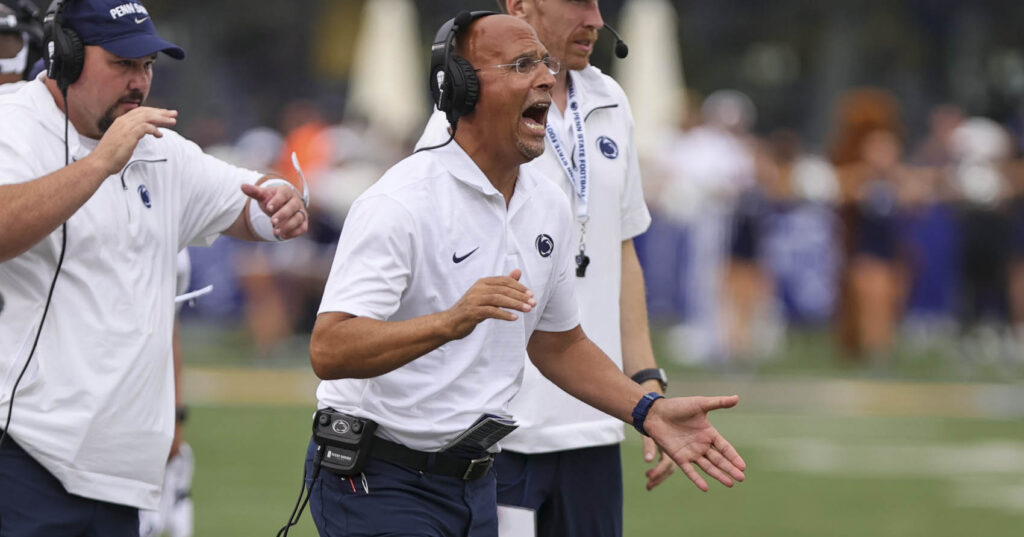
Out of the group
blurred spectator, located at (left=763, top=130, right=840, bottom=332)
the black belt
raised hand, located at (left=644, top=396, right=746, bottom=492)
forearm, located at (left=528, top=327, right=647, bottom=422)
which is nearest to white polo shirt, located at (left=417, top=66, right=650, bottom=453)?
forearm, located at (left=528, top=327, right=647, bottom=422)

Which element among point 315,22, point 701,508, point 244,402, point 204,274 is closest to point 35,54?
point 701,508

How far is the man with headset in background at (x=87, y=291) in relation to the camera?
4.85 meters

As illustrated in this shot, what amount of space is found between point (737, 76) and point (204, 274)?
16.7 meters

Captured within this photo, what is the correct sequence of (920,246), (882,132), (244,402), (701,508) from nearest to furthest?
(701,508)
(244,402)
(882,132)
(920,246)

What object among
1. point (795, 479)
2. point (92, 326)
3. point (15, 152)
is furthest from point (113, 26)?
point (795, 479)

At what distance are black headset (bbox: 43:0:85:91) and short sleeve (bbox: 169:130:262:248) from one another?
41cm

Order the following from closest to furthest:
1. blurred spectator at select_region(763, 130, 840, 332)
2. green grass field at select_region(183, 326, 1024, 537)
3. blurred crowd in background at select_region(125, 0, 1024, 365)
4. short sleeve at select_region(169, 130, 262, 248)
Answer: short sleeve at select_region(169, 130, 262, 248), green grass field at select_region(183, 326, 1024, 537), blurred crowd in background at select_region(125, 0, 1024, 365), blurred spectator at select_region(763, 130, 840, 332)

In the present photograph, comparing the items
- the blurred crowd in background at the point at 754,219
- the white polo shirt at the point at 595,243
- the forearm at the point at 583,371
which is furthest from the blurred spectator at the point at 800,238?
the forearm at the point at 583,371

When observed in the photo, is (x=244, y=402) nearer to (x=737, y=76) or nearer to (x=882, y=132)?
(x=882, y=132)

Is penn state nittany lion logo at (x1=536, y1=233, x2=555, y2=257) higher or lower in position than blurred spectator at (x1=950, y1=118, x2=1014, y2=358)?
lower

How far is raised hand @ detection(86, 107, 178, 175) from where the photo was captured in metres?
4.65

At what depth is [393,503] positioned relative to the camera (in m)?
4.74

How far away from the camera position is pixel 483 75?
488cm

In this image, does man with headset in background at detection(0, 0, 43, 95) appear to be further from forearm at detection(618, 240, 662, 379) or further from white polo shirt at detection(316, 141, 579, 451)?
forearm at detection(618, 240, 662, 379)
